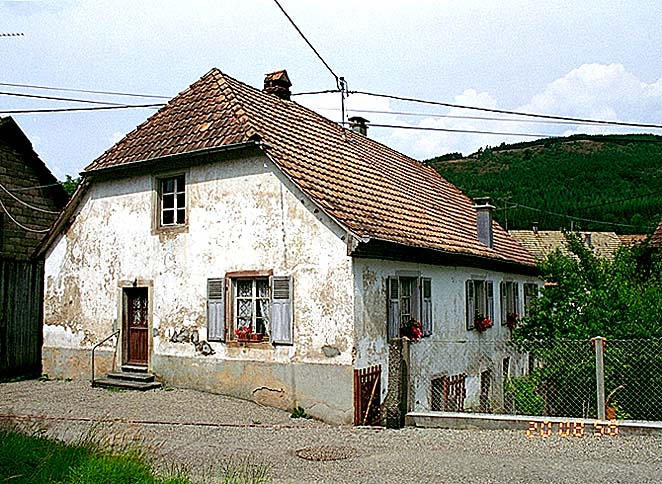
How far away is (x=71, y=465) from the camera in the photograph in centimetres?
778

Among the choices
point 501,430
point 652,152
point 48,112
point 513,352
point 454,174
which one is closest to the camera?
point 501,430

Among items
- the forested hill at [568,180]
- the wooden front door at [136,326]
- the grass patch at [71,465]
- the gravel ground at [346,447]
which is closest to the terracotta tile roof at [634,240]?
the forested hill at [568,180]

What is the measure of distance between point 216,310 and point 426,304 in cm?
443

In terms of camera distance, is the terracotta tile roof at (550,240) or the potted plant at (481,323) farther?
the terracotta tile roof at (550,240)

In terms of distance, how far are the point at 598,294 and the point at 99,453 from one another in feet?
34.8

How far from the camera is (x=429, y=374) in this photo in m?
14.9

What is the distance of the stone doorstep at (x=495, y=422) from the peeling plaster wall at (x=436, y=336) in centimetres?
76

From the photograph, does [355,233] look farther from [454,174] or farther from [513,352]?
[454,174]

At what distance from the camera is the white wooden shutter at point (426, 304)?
15562 millimetres

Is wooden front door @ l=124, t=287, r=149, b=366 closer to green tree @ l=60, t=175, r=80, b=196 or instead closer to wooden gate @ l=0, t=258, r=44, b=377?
A: wooden gate @ l=0, t=258, r=44, b=377

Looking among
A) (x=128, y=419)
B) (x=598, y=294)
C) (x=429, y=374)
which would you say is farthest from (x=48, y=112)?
(x=598, y=294)

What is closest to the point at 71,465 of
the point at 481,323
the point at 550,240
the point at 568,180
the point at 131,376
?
the point at 131,376

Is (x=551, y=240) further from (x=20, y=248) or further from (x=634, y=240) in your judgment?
(x=20, y=248)

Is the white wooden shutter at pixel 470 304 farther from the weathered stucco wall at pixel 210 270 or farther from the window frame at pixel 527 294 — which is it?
the weathered stucco wall at pixel 210 270
